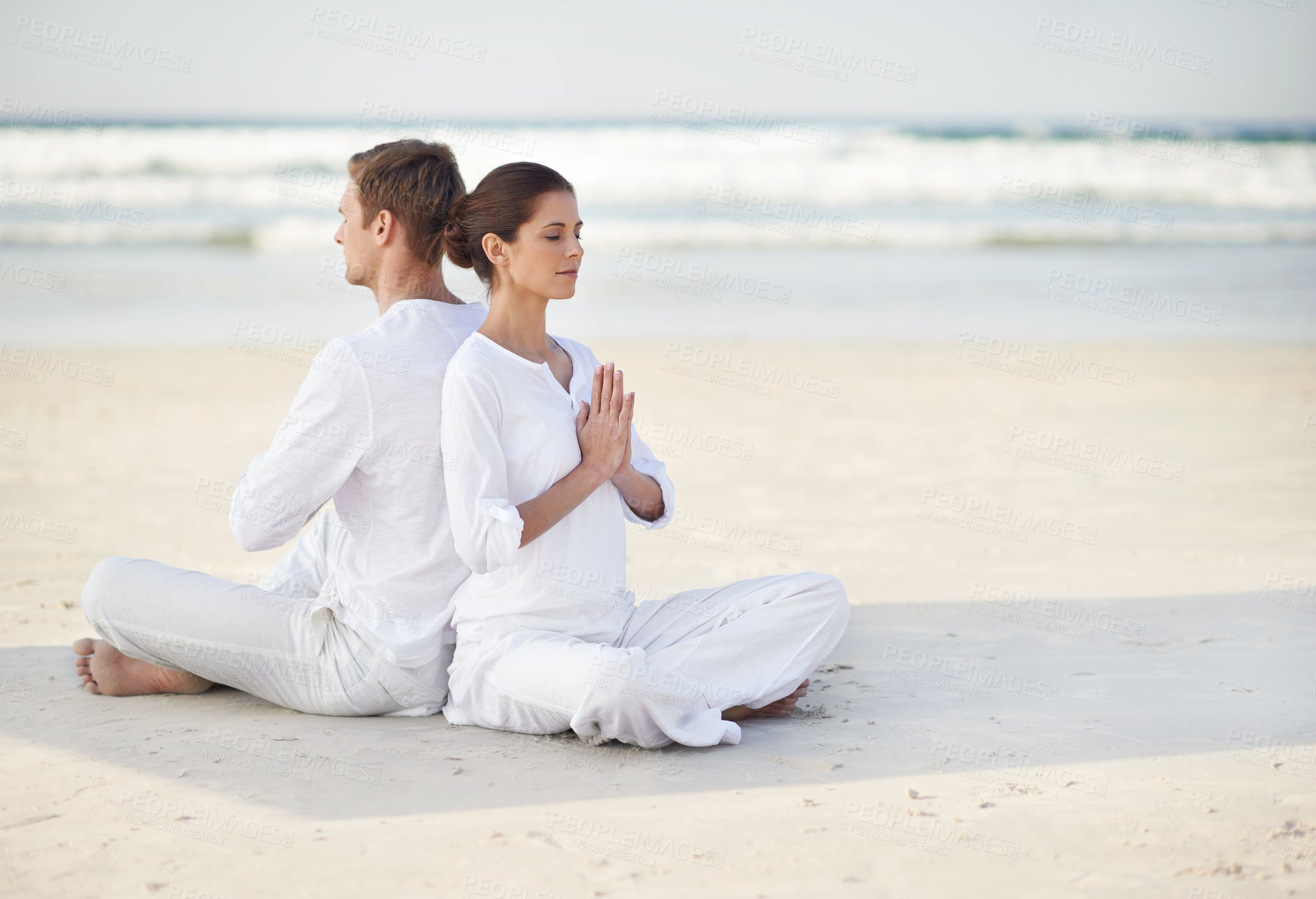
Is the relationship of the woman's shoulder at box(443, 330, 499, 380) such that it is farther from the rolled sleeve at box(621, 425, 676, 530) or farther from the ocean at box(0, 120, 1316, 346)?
the ocean at box(0, 120, 1316, 346)

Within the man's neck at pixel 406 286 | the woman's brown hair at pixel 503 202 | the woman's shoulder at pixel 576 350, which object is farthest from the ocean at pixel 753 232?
the woman's brown hair at pixel 503 202

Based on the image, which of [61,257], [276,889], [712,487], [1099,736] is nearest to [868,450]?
[712,487]

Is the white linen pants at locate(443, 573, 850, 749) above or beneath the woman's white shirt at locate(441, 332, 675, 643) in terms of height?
beneath

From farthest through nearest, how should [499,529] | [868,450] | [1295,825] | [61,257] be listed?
[61,257]
[868,450]
[499,529]
[1295,825]

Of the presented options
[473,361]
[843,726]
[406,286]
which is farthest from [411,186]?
[843,726]

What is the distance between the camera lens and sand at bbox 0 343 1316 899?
2.71 meters

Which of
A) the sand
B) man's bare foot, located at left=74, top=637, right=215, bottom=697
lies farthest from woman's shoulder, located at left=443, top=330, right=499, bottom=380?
man's bare foot, located at left=74, top=637, right=215, bottom=697

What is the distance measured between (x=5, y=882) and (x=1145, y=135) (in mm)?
35637

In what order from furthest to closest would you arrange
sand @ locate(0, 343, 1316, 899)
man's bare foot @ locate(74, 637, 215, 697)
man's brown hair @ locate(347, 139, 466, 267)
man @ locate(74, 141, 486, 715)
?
man's bare foot @ locate(74, 637, 215, 697), man's brown hair @ locate(347, 139, 466, 267), man @ locate(74, 141, 486, 715), sand @ locate(0, 343, 1316, 899)

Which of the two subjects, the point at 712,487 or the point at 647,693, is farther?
the point at 712,487

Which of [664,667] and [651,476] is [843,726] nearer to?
[664,667]

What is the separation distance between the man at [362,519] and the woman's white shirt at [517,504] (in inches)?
6.1

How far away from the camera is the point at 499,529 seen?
308cm

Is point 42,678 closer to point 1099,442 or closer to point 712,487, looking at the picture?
point 712,487
